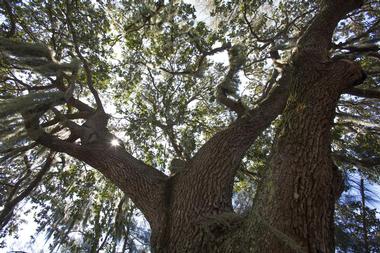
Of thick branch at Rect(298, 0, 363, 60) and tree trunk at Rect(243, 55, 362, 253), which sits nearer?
tree trunk at Rect(243, 55, 362, 253)

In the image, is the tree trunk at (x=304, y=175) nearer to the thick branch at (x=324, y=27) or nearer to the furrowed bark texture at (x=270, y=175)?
the furrowed bark texture at (x=270, y=175)

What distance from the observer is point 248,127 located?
2873mm

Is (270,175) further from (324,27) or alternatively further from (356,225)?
(356,225)

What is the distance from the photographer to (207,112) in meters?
5.69

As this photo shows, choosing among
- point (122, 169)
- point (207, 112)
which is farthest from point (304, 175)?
point (207, 112)

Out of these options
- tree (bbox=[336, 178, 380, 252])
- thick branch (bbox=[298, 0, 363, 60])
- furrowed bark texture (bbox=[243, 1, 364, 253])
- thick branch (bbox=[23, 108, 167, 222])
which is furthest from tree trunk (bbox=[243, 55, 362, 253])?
tree (bbox=[336, 178, 380, 252])

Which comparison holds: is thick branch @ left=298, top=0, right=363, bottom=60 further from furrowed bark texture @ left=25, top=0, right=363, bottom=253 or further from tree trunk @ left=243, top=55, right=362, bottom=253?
tree trunk @ left=243, top=55, right=362, bottom=253

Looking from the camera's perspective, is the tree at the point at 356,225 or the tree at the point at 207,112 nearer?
the tree at the point at 207,112

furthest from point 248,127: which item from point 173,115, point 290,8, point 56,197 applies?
point 56,197

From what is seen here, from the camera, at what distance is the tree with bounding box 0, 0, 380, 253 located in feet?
5.49

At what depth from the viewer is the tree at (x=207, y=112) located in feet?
5.49

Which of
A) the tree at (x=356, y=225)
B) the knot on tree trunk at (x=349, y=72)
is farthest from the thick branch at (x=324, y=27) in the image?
the tree at (x=356, y=225)

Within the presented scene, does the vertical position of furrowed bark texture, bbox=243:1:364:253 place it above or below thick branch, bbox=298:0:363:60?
below

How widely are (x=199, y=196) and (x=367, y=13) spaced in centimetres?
506
